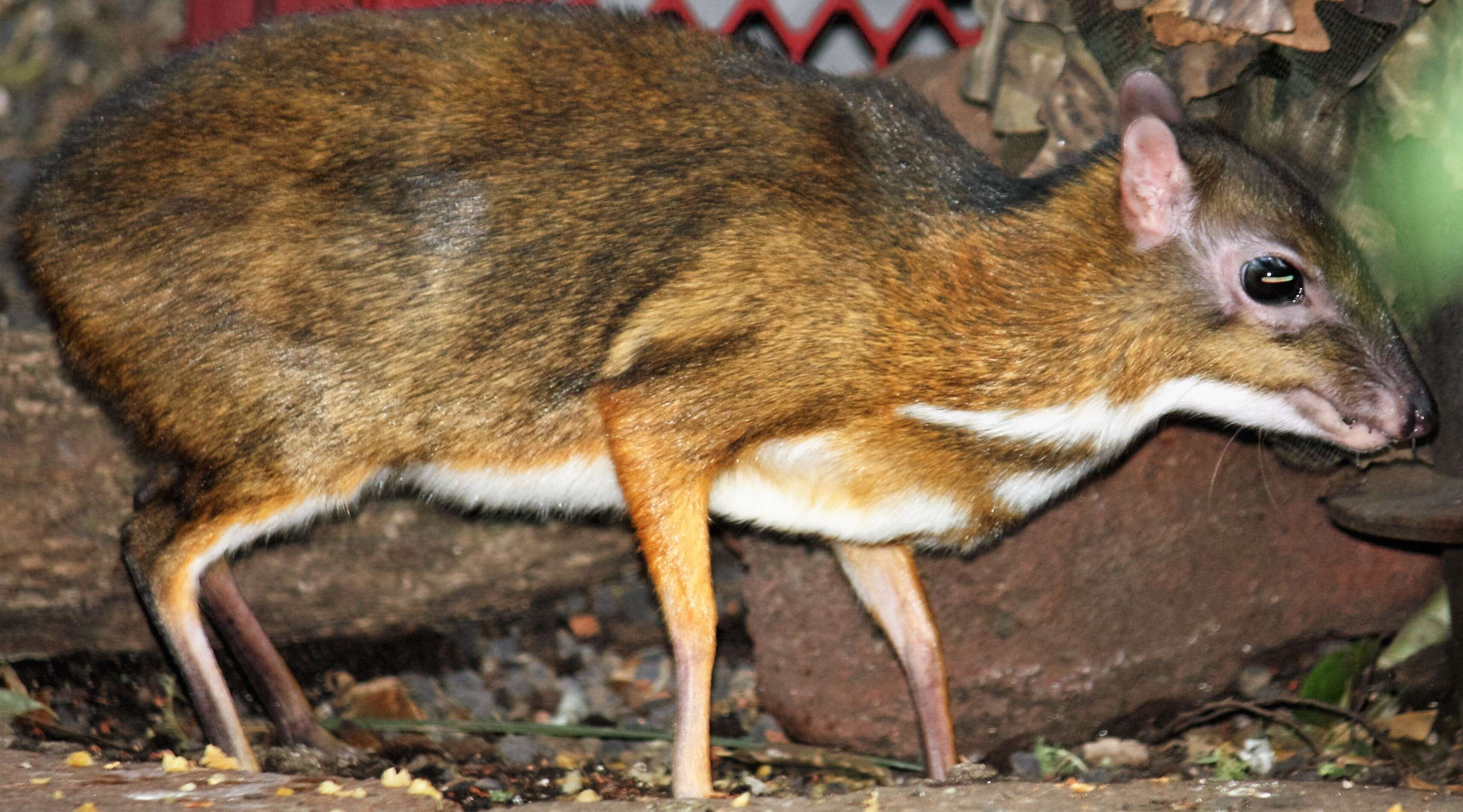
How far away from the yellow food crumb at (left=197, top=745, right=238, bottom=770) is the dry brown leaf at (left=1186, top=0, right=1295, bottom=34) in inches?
120

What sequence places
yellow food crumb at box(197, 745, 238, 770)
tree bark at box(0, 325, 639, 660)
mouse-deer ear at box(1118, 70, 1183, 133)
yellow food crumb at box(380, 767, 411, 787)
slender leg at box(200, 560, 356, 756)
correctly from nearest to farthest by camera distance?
yellow food crumb at box(380, 767, 411, 787) → yellow food crumb at box(197, 745, 238, 770) → mouse-deer ear at box(1118, 70, 1183, 133) → slender leg at box(200, 560, 356, 756) → tree bark at box(0, 325, 639, 660)

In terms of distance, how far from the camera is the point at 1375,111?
13.9ft

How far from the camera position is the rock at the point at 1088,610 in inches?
175

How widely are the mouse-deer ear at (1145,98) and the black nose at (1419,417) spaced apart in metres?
0.84

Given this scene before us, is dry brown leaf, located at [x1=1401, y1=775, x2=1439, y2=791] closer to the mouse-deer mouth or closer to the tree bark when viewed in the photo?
the mouse-deer mouth

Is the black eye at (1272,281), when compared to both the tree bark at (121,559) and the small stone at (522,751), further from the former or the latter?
the small stone at (522,751)

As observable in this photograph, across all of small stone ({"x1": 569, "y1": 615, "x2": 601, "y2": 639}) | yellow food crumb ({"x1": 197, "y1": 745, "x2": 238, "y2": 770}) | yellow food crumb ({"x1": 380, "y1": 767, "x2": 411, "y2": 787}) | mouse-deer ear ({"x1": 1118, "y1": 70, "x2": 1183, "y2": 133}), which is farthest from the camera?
small stone ({"x1": 569, "y1": 615, "x2": 601, "y2": 639})

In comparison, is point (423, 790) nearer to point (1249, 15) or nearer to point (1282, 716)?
point (1282, 716)

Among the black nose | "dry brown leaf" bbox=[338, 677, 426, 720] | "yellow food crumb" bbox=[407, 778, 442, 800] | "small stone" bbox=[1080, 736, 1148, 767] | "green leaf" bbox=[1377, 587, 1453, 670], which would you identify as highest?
the black nose

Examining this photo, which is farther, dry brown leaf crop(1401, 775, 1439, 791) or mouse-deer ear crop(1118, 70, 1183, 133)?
dry brown leaf crop(1401, 775, 1439, 791)

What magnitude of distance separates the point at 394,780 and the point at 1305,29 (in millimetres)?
2905

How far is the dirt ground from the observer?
10.4 ft

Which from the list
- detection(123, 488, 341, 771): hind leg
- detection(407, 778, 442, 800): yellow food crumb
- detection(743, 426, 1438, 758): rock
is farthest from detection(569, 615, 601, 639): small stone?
detection(407, 778, 442, 800): yellow food crumb

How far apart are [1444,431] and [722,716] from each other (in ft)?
7.03
